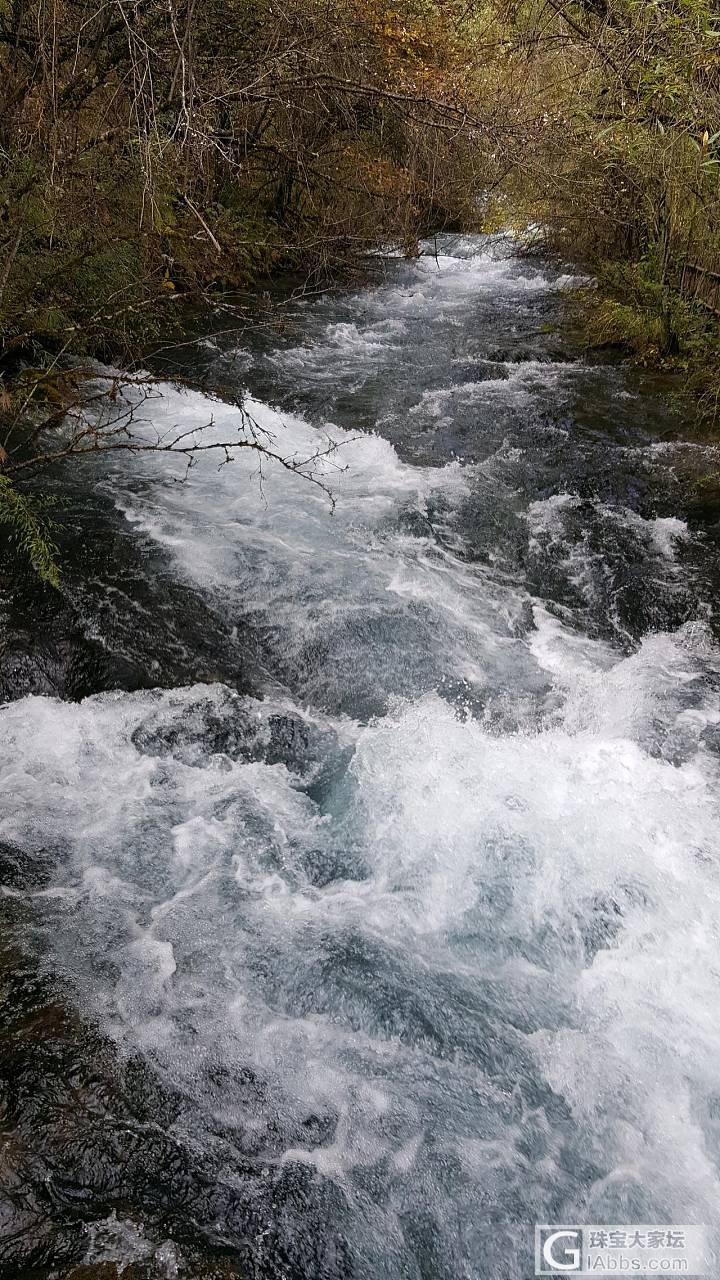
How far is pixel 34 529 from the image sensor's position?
12.4ft

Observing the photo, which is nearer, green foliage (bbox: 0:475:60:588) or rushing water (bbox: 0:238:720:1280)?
rushing water (bbox: 0:238:720:1280)

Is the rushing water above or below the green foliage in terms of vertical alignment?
below

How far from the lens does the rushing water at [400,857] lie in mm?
2424

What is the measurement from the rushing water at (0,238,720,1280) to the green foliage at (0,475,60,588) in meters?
0.43

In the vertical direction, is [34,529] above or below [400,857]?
above

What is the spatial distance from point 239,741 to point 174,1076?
1.71m

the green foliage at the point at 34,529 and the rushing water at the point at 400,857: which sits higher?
the green foliage at the point at 34,529

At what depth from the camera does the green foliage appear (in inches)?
147

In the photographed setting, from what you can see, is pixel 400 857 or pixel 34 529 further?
pixel 34 529

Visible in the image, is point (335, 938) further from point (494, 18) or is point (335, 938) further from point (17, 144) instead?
point (494, 18)

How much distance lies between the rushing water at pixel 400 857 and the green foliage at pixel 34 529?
43 centimetres

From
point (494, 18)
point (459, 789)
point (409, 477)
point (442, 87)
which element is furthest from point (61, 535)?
point (494, 18)

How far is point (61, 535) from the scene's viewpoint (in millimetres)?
5258

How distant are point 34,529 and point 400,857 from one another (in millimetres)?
2217
